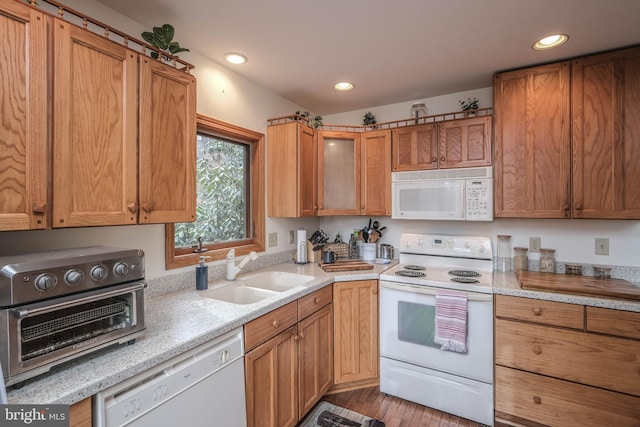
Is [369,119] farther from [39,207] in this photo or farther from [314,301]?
[39,207]

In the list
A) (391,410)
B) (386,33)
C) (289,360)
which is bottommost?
(391,410)

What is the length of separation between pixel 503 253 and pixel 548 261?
0.99 feet

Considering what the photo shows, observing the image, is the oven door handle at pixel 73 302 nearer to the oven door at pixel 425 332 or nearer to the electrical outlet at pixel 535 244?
the oven door at pixel 425 332

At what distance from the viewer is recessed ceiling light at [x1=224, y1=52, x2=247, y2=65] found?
198 cm

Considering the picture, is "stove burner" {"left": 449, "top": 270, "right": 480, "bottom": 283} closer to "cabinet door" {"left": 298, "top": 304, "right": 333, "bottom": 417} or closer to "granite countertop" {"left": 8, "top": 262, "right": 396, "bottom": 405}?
"cabinet door" {"left": 298, "top": 304, "right": 333, "bottom": 417}

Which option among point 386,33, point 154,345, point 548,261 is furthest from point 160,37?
point 548,261

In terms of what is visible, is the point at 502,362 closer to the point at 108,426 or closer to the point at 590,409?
the point at 590,409

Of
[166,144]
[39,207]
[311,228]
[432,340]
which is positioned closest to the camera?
[39,207]

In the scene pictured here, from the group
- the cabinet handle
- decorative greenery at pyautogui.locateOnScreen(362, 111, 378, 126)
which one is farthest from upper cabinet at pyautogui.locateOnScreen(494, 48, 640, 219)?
the cabinet handle

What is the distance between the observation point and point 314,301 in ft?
6.66

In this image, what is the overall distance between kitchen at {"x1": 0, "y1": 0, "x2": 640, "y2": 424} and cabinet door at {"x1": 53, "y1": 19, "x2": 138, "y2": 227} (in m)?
0.33

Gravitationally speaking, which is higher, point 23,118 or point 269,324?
point 23,118

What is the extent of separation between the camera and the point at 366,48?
1901 millimetres

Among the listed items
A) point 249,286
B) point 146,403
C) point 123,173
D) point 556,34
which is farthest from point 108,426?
point 556,34
